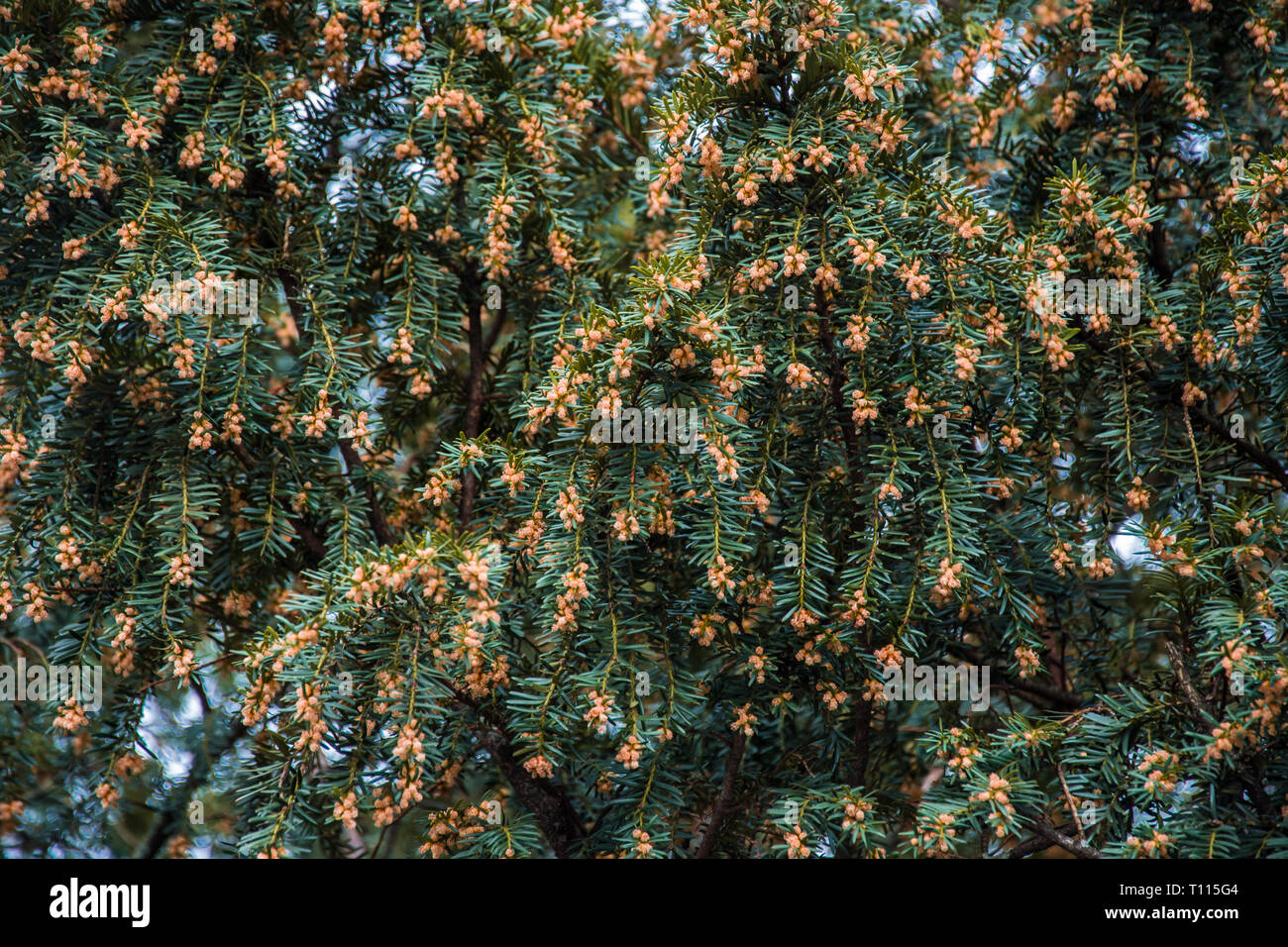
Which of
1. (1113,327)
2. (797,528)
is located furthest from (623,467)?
(1113,327)

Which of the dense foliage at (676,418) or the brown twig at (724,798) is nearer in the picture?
the dense foliage at (676,418)

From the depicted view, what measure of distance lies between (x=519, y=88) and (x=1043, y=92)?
3.88 feet

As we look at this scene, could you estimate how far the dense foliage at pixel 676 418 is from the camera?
1849 millimetres

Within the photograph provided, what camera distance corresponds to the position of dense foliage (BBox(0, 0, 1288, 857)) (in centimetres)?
185

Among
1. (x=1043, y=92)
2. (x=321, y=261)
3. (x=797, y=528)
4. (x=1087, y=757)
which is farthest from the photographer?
(x=1043, y=92)

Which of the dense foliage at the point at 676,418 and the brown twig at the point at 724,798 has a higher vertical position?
the dense foliage at the point at 676,418

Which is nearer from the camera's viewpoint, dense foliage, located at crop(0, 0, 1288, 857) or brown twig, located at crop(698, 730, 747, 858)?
dense foliage, located at crop(0, 0, 1288, 857)

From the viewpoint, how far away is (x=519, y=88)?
2.37m

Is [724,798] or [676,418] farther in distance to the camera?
[724,798]

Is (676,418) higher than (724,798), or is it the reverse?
(676,418)

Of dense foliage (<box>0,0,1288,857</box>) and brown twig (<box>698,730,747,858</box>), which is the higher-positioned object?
dense foliage (<box>0,0,1288,857</box>)

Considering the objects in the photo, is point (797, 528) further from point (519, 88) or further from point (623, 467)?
point (519, 88)

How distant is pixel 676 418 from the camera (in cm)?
188
